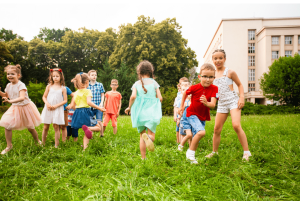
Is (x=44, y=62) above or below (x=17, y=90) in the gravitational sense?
above

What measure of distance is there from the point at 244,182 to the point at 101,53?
3403cm

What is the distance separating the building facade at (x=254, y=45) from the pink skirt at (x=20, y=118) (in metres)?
43.2

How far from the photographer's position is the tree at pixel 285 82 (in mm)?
24688

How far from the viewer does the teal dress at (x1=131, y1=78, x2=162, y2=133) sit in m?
3.81

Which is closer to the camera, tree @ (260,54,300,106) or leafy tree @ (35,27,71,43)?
tree @ (260,54,300,106)

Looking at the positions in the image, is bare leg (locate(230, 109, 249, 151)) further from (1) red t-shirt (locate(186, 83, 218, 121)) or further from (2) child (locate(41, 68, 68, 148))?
(2) child (locate(41, 68, 68, 148))

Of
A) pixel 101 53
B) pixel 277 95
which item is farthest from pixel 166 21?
pixel 277 95

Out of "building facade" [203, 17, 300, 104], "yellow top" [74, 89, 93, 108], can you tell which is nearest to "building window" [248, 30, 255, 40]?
"building facade" [203, 17, 300, 104]

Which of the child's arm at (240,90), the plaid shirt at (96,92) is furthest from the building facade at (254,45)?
the child's arm at (240,90)

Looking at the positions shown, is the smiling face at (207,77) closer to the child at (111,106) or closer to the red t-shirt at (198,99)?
the red t-shirt at (198,99)

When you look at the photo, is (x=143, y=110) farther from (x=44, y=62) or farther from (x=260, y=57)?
(x=260, y=57)

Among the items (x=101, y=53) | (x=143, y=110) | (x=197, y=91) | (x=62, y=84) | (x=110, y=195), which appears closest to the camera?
(x=110, y=195)

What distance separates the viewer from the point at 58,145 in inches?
203

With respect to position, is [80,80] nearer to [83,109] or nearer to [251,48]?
[83,109]
